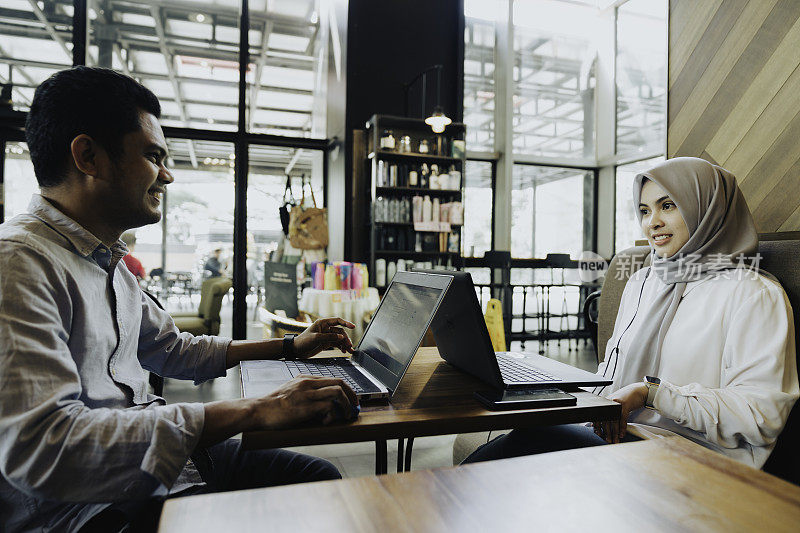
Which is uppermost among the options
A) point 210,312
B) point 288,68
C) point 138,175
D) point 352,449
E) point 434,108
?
point 288,68

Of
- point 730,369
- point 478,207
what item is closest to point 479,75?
point 478,207

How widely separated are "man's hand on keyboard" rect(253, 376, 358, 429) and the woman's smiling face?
53.5 inches

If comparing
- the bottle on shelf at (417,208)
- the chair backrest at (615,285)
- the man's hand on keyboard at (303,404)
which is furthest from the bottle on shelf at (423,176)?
the man's hand on keyboard at (303,404)

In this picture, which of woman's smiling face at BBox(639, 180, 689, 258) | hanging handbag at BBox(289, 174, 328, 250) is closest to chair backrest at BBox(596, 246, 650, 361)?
woman's smiling face at BBox(639, 180, 689, 258)

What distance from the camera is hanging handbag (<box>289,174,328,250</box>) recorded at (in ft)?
18.1

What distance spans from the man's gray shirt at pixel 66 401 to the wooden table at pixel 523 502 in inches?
10.7

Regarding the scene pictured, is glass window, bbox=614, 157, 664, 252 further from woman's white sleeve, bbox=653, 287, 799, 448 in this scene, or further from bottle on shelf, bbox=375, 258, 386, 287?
woman's white sleeve, bbox=653, 287, 799, 448

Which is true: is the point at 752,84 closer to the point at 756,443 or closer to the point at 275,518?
the point at 756,443

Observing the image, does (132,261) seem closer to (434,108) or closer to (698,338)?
(434,108)

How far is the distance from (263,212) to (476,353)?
5.22 m

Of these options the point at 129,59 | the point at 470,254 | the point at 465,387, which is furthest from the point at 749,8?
the point at 129,59

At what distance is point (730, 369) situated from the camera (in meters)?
1.45

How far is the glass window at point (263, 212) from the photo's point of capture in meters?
6.00

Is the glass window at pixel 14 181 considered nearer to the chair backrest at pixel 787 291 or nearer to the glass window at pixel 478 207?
the glass window at pixel 478 207
